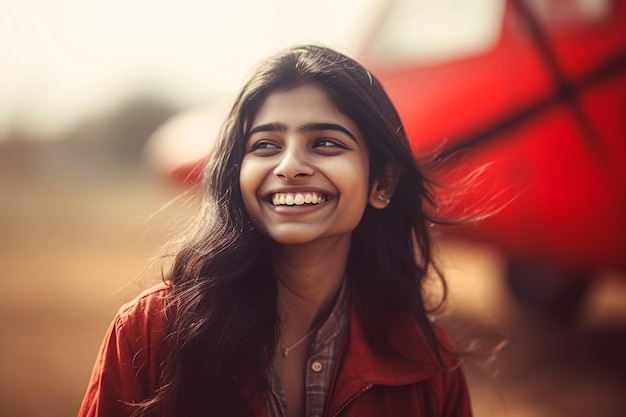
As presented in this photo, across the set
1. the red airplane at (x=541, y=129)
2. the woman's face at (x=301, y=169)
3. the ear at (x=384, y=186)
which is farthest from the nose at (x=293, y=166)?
the red airplane at (x=541, y=129)

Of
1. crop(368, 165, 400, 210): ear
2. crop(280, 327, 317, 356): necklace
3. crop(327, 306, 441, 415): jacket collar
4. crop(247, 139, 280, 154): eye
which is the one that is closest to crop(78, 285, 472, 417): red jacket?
crop(327, 306, 441, 415): jacket collar

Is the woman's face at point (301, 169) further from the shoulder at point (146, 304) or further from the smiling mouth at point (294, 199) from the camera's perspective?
the shoulder at point (146, 304)

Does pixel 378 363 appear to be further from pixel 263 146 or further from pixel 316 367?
pixel 263 146

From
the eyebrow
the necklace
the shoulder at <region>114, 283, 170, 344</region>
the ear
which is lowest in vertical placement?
the necklace

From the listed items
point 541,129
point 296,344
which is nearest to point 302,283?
point 296,344

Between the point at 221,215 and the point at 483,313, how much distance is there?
426 centimetres

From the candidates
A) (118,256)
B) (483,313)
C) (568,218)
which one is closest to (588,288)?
(483,313)

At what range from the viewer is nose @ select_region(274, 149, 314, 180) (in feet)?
6.07

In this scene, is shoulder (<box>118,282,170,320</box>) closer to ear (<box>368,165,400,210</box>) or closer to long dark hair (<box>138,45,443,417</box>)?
long dark hair (<box>138,45,443,417</box>)

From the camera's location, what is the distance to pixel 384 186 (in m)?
2.16

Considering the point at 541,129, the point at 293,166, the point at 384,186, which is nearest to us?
the point at 293,166

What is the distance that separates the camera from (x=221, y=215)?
6.63 ft

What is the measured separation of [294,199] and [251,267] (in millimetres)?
251

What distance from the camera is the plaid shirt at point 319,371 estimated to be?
6.26ft
